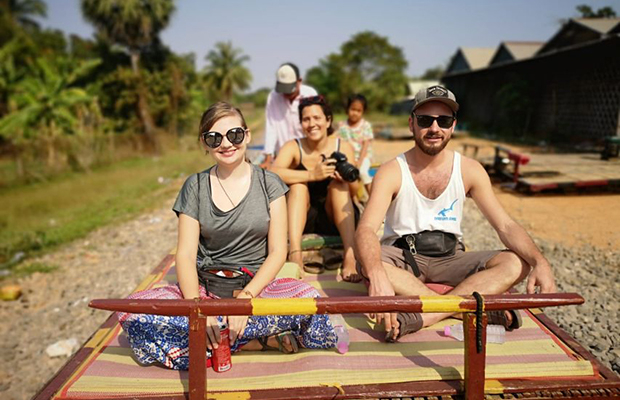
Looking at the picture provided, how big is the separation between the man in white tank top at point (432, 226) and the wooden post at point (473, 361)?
0.52m

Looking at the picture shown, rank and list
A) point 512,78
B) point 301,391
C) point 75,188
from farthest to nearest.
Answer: point 512,78
point 75,188
point 301,391

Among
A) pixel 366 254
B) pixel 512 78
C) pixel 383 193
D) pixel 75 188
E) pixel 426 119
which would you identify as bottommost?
pixel 75 188

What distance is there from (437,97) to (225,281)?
1690mm

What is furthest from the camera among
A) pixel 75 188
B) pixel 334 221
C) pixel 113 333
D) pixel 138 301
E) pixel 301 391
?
pixel 75 188

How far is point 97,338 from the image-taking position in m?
2.59

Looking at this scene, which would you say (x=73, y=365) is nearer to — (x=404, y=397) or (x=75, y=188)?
(x=404, y=397)

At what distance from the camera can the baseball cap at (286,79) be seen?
15.6 feet

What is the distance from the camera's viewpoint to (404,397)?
1.96 metres

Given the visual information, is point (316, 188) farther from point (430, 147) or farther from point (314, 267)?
point (430, 147)

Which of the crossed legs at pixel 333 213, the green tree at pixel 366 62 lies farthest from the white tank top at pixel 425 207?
the green tree at pixel 366 62

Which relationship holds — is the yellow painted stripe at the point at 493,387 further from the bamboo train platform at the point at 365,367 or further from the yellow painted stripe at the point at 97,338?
the yellow painted stripe at the point at 97,338

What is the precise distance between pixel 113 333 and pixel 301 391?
1.39 metres

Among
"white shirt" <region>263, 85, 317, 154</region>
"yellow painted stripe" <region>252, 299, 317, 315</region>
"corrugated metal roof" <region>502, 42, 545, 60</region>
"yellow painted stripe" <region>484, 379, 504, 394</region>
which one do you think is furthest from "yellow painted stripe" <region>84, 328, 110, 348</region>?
"corrugated metal roof" <region>502, 42, 545, 60</region>

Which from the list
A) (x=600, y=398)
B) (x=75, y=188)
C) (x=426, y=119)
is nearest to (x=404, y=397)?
(x=600, y=398)
